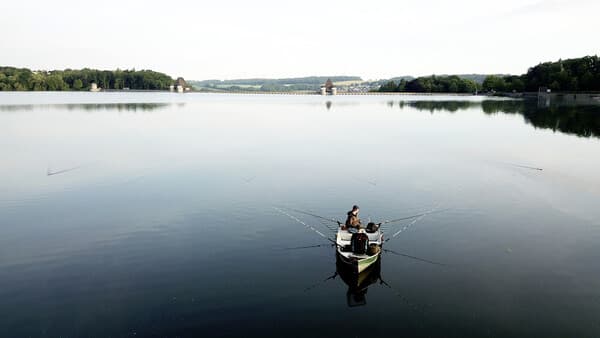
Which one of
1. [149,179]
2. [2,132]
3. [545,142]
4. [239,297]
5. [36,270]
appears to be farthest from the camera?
[2,132]

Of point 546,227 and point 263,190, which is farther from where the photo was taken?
point 263,190

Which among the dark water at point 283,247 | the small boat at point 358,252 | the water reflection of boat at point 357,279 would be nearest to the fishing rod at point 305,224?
the dark water at point 283,247

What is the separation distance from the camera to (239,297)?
1898cm

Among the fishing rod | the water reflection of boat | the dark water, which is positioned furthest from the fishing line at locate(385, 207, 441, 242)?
the water reflection of boat

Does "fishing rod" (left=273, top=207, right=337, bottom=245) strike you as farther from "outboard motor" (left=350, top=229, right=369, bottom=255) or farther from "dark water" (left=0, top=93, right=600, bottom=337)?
"outboard motor" (left=350, top=229, right=369, bottom=255)

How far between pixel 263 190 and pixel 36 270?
2013cm

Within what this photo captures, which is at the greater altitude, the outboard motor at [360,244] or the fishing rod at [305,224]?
the outboard motor at [360,244]

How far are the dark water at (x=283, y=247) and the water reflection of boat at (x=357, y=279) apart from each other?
116mm

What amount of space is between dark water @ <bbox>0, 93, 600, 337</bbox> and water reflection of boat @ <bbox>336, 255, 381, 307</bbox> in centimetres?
12

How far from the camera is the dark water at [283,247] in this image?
17.5 m

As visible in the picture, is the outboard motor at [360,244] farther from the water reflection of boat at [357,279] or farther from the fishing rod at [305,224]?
the fishing rod at [305,224]

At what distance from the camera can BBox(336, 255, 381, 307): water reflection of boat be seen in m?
19.3

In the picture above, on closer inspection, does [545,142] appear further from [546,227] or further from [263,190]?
[263,190]

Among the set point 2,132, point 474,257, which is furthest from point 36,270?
point 2,132
